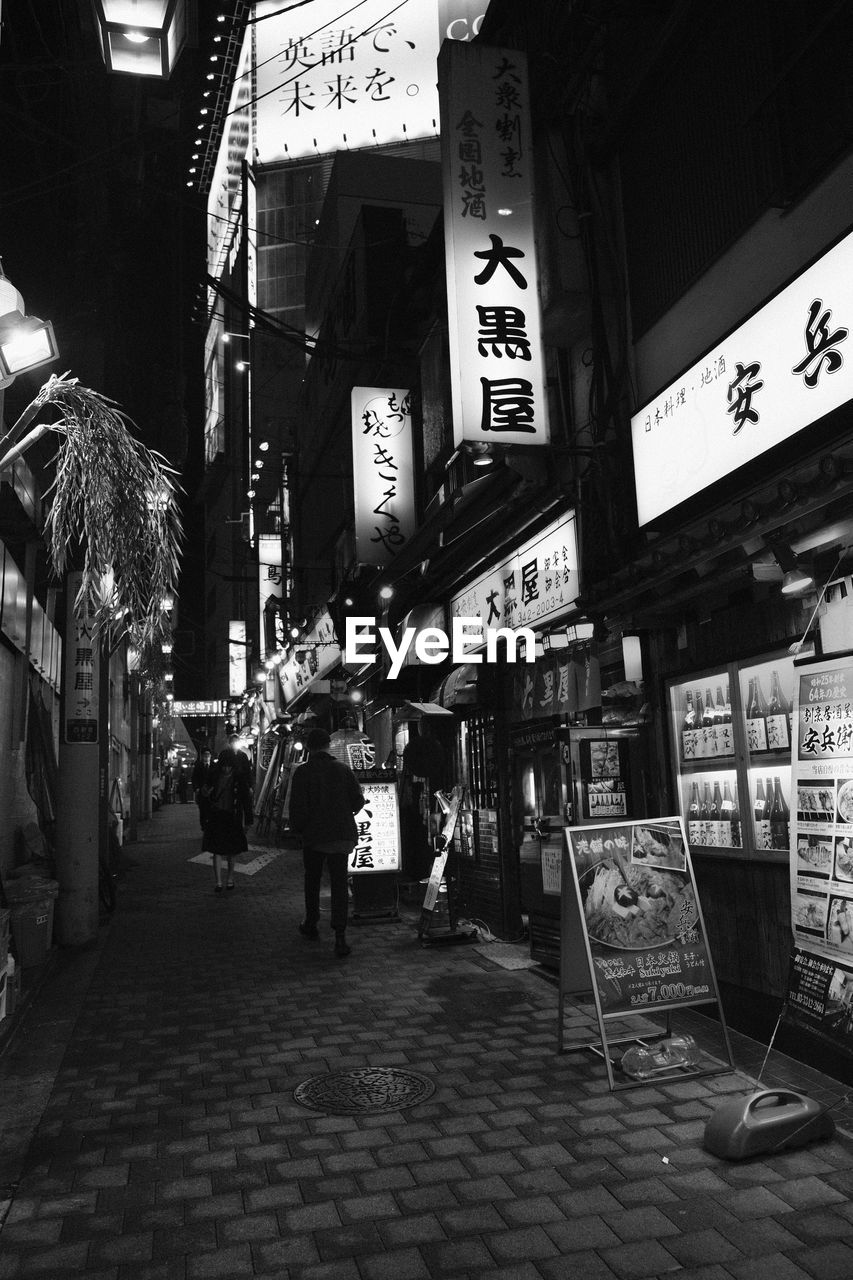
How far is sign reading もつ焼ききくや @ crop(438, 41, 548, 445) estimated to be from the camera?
980cm

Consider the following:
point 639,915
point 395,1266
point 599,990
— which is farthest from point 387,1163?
point 639,915

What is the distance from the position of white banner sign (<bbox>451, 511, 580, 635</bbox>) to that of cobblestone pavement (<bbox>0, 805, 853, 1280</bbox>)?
4398 millimetres

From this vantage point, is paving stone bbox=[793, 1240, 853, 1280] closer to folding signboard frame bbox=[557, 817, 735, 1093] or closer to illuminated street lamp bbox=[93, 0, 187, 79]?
folding signboard frame bbox=[557, 817, 735, 1093]

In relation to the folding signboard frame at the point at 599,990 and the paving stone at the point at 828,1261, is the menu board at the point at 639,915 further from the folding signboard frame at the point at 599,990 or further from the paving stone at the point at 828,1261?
the paving stone at the point at 828,1261

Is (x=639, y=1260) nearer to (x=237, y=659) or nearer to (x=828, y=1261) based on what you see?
(x=828, y=1261)

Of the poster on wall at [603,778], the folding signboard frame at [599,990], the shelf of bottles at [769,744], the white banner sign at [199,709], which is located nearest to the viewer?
the folding signboard frame at [599,990]

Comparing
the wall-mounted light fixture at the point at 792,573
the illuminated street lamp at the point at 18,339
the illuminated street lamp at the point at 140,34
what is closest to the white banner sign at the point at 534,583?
the wall-mounted light fixture at the point at 792,573

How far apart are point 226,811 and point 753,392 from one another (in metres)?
12.5

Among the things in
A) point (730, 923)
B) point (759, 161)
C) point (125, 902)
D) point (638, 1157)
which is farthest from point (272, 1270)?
point (125, 902)

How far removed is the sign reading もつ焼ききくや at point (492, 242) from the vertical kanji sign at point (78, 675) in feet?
19.6

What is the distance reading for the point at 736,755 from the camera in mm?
7695

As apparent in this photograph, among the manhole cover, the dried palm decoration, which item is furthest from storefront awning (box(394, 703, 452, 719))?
the manhole cover

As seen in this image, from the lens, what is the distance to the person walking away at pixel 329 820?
1094cm

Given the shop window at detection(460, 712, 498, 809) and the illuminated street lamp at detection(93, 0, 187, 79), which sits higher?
the illuminated street lamp at detection(93, 0, 187, 79)
